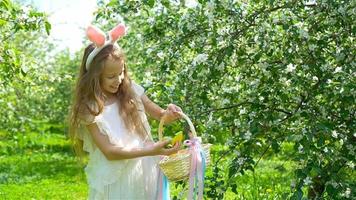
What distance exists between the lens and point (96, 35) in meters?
2.99

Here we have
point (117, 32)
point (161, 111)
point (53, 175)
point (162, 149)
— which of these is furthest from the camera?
point (53, 175)

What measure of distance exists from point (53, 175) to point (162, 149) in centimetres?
689

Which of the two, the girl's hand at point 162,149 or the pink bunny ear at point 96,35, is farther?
the pink bunny ear at point 96,35

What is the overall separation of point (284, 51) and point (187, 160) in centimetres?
115

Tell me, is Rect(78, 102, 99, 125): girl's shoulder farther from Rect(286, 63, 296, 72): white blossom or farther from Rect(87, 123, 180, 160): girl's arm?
Rect(286, 63, 296, 72): white blossom

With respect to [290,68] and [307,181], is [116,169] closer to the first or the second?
[307,181]

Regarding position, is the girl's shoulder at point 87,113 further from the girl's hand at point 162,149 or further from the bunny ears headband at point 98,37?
the girl's hand at point 162,149

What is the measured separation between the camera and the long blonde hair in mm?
2934

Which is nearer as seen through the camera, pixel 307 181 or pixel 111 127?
pixel 111 127

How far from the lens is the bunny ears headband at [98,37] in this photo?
297 cm

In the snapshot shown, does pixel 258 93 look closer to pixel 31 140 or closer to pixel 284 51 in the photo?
pixel 284 51

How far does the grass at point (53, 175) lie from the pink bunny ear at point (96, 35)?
2.78 feet

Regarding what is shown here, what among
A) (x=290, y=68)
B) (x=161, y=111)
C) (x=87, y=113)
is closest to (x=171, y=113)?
(x=161, y=111)

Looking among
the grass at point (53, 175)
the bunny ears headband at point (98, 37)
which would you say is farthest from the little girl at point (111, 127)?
the grass at point (53, 175)
